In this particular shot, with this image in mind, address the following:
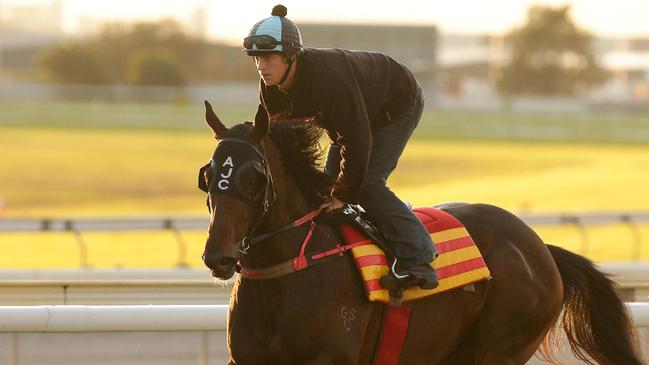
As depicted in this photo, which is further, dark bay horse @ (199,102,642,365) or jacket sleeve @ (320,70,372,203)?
jacket sleeve @ (320,70,372,203)

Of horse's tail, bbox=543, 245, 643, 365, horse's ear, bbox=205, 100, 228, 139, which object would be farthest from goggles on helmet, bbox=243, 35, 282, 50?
horse's tail, bbox=543, 245, 643, 365

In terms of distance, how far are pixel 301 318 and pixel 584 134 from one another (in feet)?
140

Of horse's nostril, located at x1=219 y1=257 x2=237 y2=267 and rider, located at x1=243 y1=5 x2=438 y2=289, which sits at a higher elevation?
rider, located at x1=243 y1=5 x2=438 y2=289

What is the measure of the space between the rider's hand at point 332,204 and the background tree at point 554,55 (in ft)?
283

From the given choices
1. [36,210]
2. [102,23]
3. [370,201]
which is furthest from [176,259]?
[102,23]

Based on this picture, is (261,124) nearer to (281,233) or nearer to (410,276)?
(281,233)

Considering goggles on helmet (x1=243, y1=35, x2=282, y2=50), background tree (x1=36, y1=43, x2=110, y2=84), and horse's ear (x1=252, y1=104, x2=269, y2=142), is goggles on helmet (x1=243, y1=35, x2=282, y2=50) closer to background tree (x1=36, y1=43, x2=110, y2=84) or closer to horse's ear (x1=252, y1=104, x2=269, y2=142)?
horse's ear (x1=252, y1=104, x2=269, y2=142)

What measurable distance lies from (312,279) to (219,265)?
58cm

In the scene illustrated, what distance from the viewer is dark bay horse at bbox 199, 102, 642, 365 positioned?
4.89 meters

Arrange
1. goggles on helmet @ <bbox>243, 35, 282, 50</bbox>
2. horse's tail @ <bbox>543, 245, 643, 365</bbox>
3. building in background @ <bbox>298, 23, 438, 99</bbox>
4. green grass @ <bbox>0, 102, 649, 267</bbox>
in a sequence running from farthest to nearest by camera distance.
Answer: building in background @ <bbox>298, 23, 438, 99</bbox> < green grass @ <bbox>0, 102, 649, 267</bbox> < horse's tail @ <bbox>543, 245, 643, 365</bbox> < goggles on helmet @ <bbox>243, 35, 282, 50</bbox>

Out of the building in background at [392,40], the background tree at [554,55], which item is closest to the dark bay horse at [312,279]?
the building in background at [392,40]

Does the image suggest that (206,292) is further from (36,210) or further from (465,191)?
(465,191)

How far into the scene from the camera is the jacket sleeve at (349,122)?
512 cm

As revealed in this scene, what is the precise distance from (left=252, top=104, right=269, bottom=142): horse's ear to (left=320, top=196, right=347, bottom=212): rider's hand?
0.50 meters
